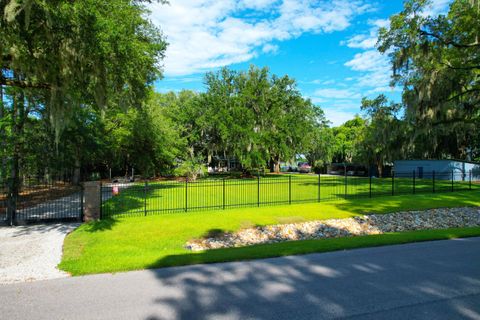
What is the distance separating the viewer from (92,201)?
442 inches

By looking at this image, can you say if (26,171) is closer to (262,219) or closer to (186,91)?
(262,219)

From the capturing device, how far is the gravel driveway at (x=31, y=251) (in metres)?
5.65

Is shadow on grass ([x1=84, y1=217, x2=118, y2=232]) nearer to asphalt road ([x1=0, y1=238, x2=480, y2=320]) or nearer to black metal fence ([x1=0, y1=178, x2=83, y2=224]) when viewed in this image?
black metal fence ([x1=0, y1=178, x2=83, y2=224])

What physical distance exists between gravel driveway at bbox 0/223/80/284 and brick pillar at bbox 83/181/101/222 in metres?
0.54

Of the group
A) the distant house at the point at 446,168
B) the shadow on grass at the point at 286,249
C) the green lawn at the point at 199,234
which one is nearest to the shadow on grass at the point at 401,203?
the green lawn at the point at 199,234

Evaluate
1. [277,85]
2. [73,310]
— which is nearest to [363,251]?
[73,310]

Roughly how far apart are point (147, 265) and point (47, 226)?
23.3 feet

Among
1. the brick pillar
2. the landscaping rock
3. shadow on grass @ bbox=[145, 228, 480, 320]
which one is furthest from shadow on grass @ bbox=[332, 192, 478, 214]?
the brick pillar

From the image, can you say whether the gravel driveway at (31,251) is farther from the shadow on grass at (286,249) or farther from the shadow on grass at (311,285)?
the shadow on grass at (311,285)

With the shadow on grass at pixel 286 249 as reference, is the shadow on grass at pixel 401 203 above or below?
below

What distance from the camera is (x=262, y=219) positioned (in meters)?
12.4

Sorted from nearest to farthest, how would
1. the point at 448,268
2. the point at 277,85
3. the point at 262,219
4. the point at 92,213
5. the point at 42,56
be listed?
the point at 448,268
the point at 42,56
the point at 92,213
the point at 262,219
the point at 277,85

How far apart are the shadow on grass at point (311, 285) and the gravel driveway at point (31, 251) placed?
7.80 ft

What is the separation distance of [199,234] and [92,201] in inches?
177
